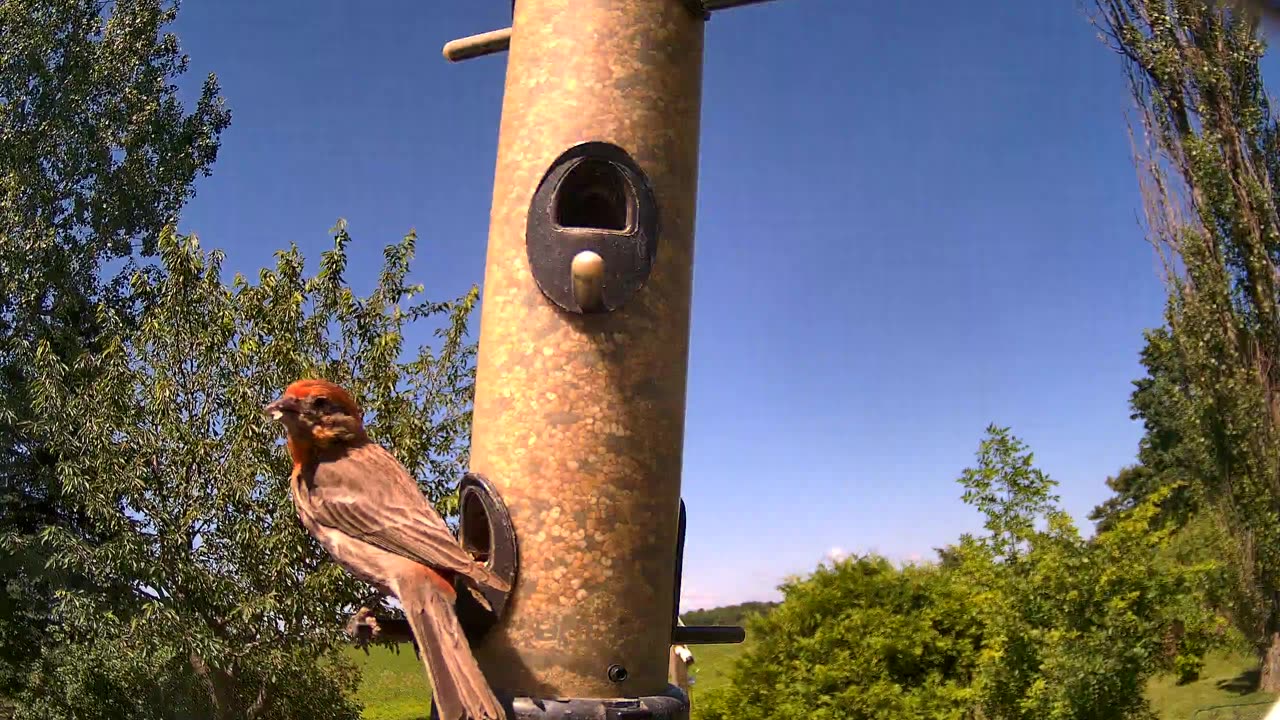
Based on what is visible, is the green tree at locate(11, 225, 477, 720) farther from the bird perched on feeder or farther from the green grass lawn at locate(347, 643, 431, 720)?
the bird perched on feeder

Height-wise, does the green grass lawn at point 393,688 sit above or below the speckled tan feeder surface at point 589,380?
below

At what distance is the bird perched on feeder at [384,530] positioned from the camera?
108 inches

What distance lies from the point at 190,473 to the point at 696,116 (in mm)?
9627

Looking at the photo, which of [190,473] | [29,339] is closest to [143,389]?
[190,473]

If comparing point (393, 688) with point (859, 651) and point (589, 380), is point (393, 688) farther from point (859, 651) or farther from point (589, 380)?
point (589, 380)

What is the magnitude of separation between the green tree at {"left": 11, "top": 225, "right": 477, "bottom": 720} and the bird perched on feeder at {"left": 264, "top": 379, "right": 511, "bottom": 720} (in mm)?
7987

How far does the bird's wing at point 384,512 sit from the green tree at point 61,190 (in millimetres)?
10286

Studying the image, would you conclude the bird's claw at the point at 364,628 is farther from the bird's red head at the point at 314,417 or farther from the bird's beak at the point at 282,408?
the bird's beak at the point at 282,408

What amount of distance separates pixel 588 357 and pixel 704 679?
1294cm

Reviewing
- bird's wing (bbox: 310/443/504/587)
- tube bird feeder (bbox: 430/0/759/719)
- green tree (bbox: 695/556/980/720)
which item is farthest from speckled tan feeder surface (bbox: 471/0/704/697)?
green tree (bbox: 695/556/980/720)

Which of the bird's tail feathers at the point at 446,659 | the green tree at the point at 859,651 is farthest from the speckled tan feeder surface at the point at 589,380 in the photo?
the green tree at the point at 859,651

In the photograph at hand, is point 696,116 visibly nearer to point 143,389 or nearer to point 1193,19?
point 143,389

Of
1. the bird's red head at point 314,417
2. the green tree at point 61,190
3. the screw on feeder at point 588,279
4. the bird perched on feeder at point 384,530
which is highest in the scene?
the green tree at point 61,190

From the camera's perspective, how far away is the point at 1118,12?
53.2 feet
